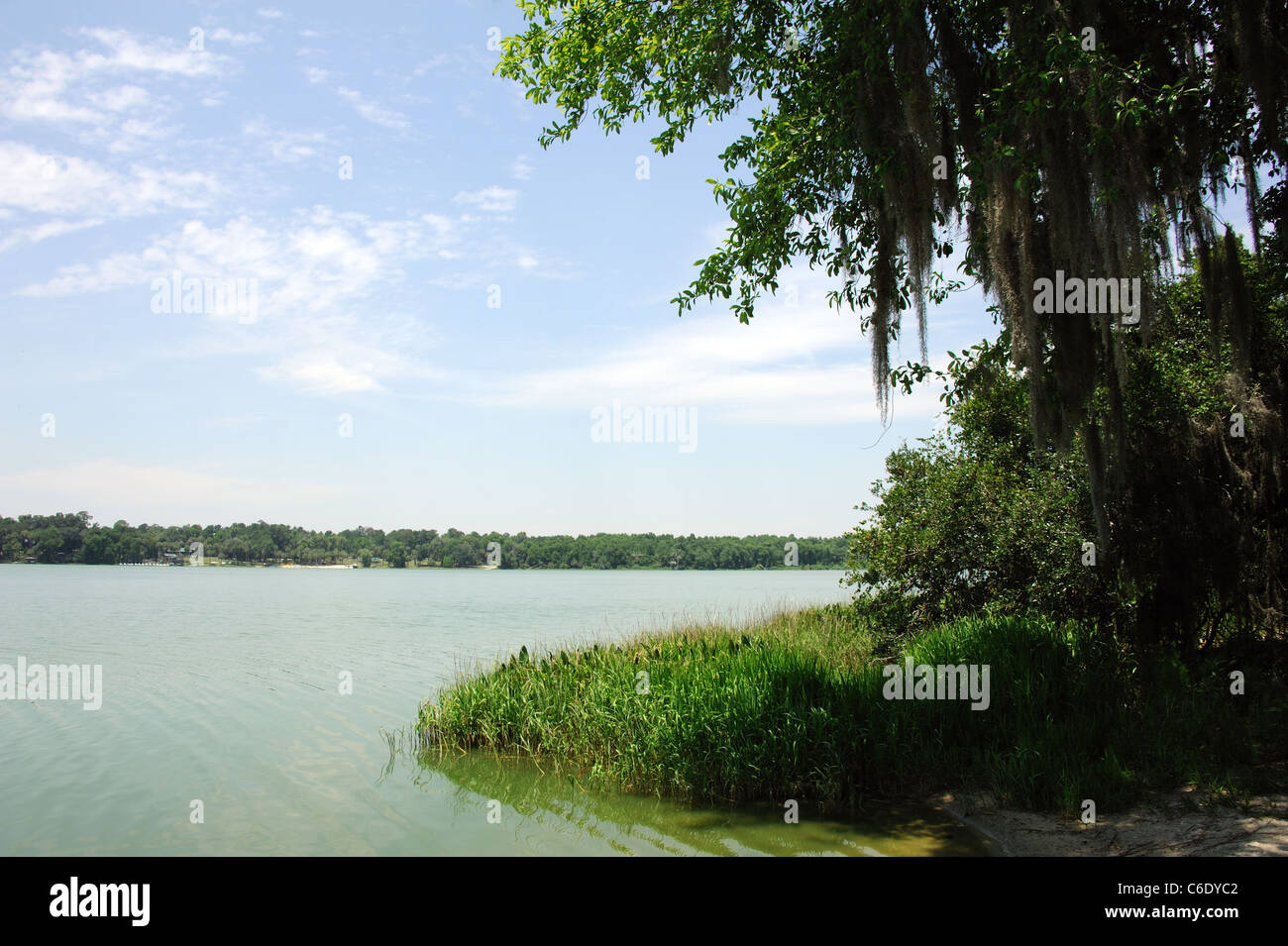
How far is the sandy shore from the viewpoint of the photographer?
586 centimetres

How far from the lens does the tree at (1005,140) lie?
6.68 metres

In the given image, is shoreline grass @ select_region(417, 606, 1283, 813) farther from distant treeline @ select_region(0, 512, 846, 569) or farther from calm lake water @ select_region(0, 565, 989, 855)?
distant treeline @ select_region(0, 512, 846, 569)

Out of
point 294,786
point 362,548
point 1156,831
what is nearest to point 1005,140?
point 1156,831

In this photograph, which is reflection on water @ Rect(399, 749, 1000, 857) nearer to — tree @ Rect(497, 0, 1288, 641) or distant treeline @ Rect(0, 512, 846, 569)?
tree @ Rect(497, 0, 1288, 641)

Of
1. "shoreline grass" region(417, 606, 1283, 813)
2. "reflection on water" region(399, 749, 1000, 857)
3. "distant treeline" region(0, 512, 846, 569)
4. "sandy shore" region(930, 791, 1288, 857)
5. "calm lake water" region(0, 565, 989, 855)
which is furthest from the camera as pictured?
"distant treeline" region(0, 512, 846, 569)

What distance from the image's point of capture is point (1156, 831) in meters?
6.37

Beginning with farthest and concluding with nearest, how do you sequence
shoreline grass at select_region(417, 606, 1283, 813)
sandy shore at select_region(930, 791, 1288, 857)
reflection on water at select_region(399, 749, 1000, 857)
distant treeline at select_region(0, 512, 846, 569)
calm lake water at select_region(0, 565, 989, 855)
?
1. distant treeline at select_region(0, 512, 846, 569)
2. calm lake water at select_region(0, 565, 989, 855)
3. shoreline grass at select_region(417, 606, 1283, 813)
4. reflection on water at select_region(399, 749, 1000, 857)
5. sandy shore at select_region(930, 791, 1288, 857)

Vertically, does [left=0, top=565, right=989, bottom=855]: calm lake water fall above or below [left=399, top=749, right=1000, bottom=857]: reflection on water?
below

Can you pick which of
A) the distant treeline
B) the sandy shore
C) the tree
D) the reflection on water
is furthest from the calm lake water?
the distant treeline

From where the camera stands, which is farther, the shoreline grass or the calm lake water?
the calm lake water

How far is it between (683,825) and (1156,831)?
4191 millimetres

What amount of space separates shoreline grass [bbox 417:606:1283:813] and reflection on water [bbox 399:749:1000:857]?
12.1 inches

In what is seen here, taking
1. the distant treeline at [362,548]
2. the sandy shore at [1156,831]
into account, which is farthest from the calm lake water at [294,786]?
the distant treeline at [362,548]

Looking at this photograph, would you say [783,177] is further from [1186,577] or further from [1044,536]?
[1186,577]
